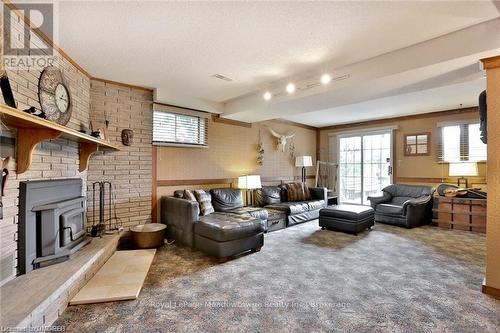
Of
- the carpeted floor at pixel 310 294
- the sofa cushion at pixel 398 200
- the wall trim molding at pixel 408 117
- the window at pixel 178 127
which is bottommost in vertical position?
the carpeted floor at pixel 310 294

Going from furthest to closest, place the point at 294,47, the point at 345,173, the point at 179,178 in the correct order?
1. the point at 345,173
2. the point at 179,178
3. the point at 294,47

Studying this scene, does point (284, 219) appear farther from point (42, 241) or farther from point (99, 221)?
point (42, 241)

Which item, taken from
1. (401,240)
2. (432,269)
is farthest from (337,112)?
(432,269)

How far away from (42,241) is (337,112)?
5.55 m

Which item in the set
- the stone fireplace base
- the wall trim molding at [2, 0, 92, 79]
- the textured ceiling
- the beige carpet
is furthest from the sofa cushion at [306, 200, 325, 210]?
the wall trim molding at [2, 0, 92, 79]

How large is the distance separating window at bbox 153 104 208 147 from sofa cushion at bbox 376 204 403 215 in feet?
12.9

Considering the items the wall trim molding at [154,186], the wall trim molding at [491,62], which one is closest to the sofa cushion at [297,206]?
the wall trim molding at [154,186]

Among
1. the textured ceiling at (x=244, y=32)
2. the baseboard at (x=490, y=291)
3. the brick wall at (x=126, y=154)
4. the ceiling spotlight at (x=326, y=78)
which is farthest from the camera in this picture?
the brick wall at (x=126, y=154)

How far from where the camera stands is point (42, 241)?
2240 mm

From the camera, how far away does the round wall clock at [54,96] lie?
94.4 inches

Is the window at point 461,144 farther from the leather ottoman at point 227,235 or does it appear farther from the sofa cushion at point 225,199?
the leather ottoman at point 227,235

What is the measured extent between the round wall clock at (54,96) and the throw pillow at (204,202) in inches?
82.6

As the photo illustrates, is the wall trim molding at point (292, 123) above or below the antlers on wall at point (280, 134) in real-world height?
above

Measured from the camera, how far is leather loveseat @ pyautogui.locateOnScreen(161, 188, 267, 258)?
309cm
